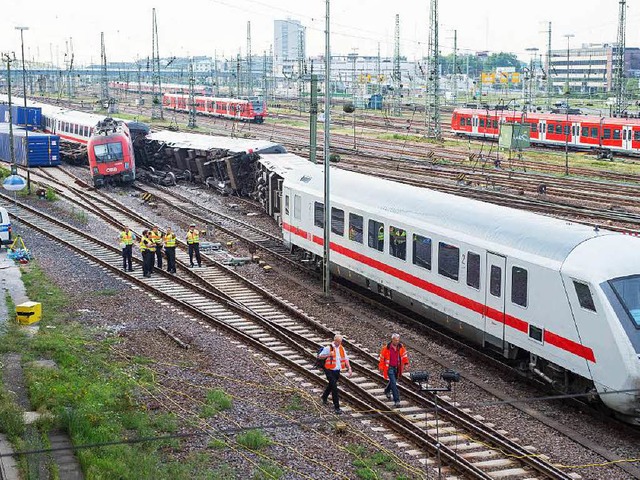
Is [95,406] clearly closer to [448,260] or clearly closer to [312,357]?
[312,357]

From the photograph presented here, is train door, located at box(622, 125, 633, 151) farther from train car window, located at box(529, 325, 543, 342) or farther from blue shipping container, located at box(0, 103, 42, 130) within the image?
train car window, located at box(529, 325, 543, 342)

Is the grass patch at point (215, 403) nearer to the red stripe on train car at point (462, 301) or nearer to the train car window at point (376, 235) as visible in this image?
the red stripe on train car at point (462, 301)

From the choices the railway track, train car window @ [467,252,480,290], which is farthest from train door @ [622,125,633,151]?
train car window @ [467,252,480,290]

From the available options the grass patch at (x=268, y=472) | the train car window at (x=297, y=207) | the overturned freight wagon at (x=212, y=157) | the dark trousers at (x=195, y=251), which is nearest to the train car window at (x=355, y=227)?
the train car window at (x=297, y=207)

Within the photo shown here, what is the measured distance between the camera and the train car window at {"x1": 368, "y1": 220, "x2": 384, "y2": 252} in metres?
22.3

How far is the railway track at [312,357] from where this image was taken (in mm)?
13852

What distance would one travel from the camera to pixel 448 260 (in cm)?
1931

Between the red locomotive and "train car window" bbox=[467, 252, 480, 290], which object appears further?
the red locomotive

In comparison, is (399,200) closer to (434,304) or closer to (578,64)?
(434,304)

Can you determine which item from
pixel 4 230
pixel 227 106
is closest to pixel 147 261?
pixel 4 230

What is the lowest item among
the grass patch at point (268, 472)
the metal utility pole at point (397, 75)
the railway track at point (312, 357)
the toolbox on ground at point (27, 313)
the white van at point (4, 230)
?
the railway track at point (312, 357)

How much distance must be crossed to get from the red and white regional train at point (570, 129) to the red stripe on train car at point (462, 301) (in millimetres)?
32582

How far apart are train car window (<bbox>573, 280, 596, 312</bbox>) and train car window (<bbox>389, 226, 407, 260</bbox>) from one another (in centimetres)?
641

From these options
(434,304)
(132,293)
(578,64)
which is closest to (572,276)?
(434,304)
